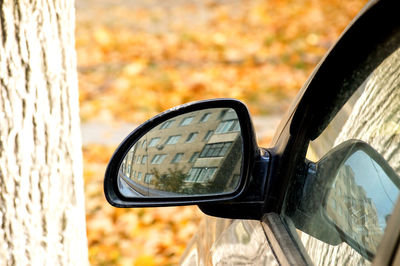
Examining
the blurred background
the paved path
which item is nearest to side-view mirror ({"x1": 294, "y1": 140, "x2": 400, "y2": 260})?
the blurred background

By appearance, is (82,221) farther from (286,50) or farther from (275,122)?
(286,50)

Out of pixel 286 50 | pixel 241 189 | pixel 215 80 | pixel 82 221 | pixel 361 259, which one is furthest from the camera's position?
pixel 286 50

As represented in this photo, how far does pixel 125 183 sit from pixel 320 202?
67cm

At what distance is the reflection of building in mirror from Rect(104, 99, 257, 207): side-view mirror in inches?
11.9

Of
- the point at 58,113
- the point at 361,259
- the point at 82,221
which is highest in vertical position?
the point at 58,113

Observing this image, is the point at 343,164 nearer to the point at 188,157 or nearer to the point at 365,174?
the point at 365,174

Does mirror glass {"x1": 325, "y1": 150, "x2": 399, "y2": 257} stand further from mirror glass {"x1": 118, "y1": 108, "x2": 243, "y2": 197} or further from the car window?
mirror glass {"x1": 118, "y1": 108, "x2": 243, "y2": 197}

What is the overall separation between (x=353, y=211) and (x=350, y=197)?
0.13ft

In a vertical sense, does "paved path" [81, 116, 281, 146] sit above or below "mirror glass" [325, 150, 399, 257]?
below

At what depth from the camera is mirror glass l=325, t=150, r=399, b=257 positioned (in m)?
1.20

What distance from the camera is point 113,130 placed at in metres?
5.75

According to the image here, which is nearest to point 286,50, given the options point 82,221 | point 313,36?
point 313,36

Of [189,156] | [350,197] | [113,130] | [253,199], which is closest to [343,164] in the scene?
[350,197]

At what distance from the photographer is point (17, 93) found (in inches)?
85.1
